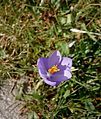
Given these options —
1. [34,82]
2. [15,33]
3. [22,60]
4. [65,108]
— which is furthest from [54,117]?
[15,33]

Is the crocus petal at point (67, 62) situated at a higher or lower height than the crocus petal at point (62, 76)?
higher

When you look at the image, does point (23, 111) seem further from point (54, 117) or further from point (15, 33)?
point (15, 33)

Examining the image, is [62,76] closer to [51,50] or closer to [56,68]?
[56,68]

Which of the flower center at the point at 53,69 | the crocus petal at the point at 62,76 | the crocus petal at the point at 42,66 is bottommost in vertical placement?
the crocus petal at the point at 62,76

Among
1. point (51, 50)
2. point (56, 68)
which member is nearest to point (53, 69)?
point (56, 68)
